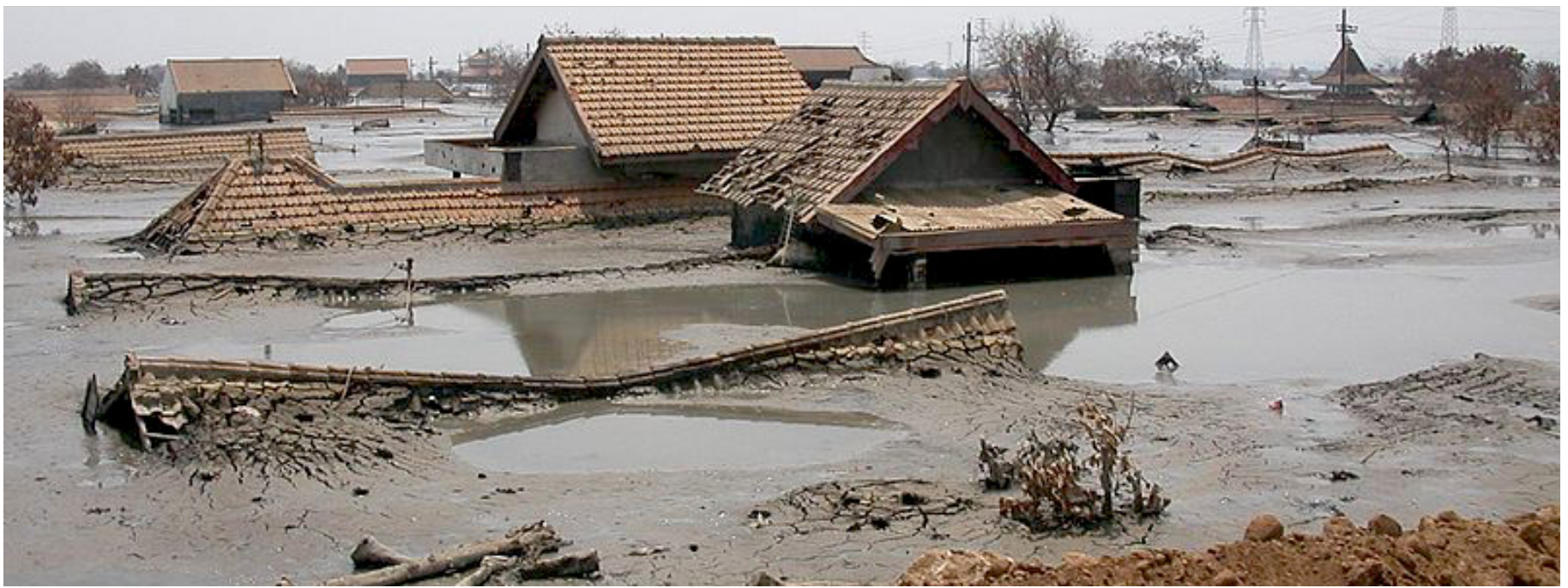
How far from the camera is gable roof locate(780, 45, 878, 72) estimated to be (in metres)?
77.6

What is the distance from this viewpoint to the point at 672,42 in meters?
26.3

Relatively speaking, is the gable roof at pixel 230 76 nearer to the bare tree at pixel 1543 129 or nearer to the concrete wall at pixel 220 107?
the concrete wall at pixel 220 107

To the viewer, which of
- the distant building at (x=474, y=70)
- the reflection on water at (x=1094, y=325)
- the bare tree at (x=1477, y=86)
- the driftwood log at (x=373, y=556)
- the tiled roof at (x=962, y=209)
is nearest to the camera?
the driftwood log at (x=373, y=556)

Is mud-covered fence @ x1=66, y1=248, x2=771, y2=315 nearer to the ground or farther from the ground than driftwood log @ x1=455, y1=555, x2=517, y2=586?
farther from the ground

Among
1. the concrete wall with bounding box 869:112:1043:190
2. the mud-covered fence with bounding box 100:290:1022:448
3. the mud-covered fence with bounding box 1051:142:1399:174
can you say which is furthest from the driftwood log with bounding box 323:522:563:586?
the mud-covered fence with bounding box 1051:142:1399:174

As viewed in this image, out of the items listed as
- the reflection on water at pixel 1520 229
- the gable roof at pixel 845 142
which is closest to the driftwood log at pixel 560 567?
the gable roof at pixel 845 142

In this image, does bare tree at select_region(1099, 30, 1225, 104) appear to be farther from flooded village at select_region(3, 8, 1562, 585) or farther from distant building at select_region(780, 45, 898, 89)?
flooded village at select_region(3, 8, 1562, 585)

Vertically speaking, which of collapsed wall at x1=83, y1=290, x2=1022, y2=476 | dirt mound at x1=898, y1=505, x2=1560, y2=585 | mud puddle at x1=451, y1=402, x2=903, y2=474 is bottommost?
mud puddle at x1=451, y1=402, x2=903, y2=474

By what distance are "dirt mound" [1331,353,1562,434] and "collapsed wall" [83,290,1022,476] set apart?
3.12 meters

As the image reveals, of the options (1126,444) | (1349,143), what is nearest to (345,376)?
(1126,444)

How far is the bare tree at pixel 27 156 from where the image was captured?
28281 millimetres

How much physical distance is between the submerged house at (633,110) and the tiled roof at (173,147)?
35.4 feet

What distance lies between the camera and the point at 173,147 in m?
37.8

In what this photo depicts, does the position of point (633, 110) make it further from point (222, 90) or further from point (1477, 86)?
point (222, 90)
